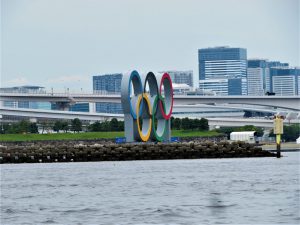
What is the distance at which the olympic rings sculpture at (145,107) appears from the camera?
95875mm

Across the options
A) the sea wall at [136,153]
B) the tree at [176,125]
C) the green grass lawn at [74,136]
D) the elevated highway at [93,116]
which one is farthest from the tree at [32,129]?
the sea wall at [136,153]

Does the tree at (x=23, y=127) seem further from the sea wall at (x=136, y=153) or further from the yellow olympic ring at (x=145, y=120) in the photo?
the sea wall at (x=136, y=153)

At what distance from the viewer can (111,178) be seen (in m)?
54.2

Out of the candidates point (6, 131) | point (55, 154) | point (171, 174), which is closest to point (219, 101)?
point (6, 131)

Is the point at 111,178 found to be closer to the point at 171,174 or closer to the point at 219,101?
the point at 171,174

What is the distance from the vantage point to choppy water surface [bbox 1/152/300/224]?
1368 inches

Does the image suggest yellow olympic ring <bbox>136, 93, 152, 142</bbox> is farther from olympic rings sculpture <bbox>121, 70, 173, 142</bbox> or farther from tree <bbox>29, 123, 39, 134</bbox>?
tree <bbox>29, 123, 39, 134</bbox>

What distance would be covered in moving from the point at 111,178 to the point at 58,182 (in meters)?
3.04

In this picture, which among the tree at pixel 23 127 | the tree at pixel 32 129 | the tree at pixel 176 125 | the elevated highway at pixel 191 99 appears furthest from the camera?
the elevated highway at pixel 191 99

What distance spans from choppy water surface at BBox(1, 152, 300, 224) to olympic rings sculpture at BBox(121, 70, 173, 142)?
33.1 metres

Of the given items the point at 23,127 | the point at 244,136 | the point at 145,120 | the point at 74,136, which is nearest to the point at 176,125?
the point at 244,136

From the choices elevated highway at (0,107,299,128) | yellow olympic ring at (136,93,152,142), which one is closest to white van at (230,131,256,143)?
yellow olympic ring at (136,93,152,142)

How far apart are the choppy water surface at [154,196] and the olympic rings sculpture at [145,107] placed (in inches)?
1302

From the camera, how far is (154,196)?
Result: 42.1 metres
